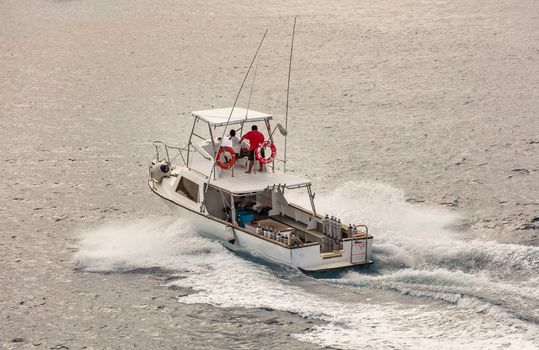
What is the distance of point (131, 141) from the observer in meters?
45.4

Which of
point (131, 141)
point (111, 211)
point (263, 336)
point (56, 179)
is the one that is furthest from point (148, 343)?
point (131, 141)

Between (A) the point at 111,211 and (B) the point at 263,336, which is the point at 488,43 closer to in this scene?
(A) the point at 111,211

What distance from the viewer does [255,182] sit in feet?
105

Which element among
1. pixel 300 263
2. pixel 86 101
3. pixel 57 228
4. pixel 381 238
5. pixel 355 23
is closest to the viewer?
pixel 300 263

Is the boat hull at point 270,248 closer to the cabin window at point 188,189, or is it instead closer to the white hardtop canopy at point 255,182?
the cabin window at point 188,189

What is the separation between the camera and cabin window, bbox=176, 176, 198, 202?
33500mm

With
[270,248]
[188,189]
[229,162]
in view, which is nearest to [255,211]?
[229,162]

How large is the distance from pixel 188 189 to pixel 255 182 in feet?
9.10

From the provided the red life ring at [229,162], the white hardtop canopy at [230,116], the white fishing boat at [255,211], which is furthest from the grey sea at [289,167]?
the white hardtop canopy at [230,116]

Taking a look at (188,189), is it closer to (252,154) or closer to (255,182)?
(252,154)

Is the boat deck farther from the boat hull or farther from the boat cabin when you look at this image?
the boat cabin

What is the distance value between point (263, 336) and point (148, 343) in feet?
9.34

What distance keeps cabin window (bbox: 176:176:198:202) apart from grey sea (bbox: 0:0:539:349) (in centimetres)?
103

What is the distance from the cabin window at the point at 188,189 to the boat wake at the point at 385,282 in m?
0.90
